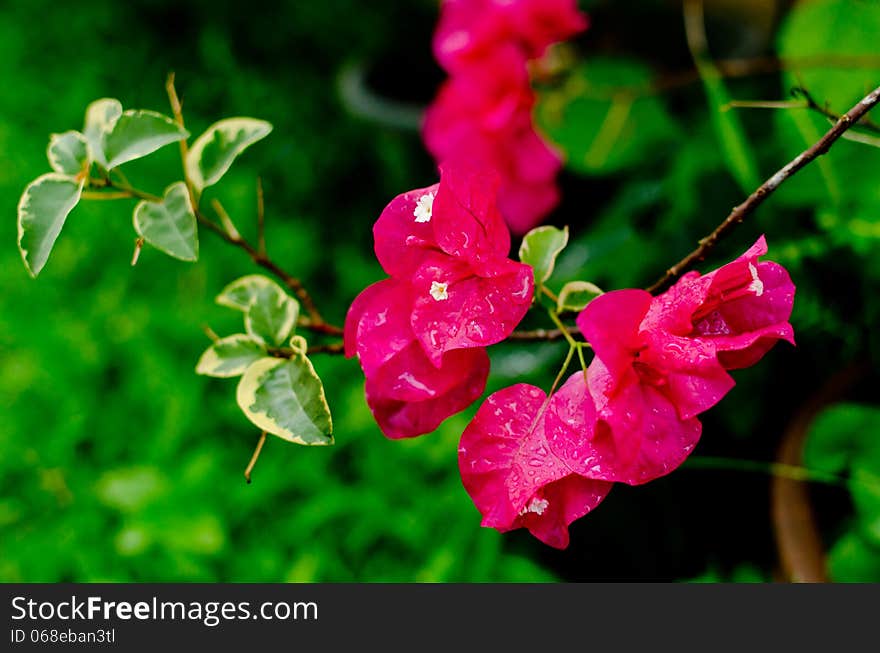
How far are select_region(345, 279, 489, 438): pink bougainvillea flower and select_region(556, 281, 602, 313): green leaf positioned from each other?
5cm

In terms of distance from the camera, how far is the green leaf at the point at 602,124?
743 mm

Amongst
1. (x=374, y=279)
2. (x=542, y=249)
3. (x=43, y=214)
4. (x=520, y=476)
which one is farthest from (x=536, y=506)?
(x=374, y=279)

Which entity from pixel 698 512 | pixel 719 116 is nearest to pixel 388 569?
pixel 698 512

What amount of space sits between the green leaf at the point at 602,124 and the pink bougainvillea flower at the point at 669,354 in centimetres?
49

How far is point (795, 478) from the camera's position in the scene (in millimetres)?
564

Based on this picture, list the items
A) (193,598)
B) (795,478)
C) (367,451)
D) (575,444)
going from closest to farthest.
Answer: (575,444), (193,598), (795,478), (367,451)

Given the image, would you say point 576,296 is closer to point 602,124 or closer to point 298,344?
point 298,344

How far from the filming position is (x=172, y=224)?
330 mm

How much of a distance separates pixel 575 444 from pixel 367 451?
22.2 inches

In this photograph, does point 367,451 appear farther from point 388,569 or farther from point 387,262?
point 387,262

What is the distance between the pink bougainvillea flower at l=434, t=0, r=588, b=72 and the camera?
0.54 m

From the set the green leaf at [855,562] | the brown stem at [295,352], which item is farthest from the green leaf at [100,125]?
the green leaf at [855,562]

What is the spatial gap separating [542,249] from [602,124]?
47 centimetres

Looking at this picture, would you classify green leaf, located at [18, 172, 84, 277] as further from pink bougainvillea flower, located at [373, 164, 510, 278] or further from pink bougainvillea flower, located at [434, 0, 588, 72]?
pink bougainvillea flower, located at [434, 0, 588, 72]
